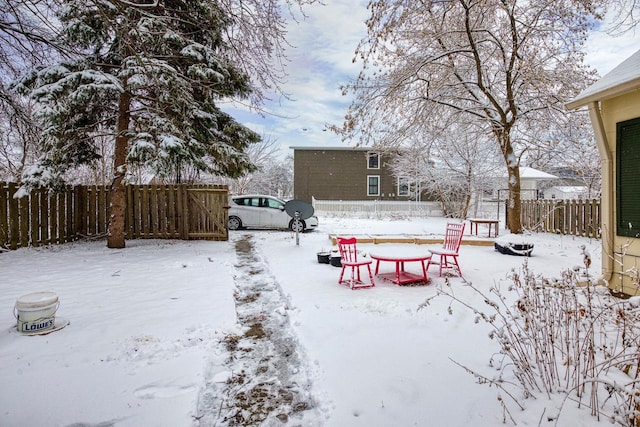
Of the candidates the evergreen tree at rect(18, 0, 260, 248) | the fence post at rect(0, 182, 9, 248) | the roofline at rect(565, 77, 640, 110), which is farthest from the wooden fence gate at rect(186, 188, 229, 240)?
the roofline at rect(565, 77, 640, 110)

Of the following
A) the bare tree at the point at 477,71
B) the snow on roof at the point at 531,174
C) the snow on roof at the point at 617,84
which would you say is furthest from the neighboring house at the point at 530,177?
the snow on roof at the point at 617,84

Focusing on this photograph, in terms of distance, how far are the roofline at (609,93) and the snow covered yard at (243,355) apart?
3.12 meters

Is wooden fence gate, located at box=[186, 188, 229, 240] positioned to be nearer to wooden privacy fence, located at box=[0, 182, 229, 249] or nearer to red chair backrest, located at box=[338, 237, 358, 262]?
wooden privacy fence, located at box=[0, 182, 229, 249]

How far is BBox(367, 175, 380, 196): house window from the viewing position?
2528 cm

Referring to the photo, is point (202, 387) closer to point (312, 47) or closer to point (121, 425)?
point (121, 425)

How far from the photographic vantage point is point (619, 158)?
4.93 metres

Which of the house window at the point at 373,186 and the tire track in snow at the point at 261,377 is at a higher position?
the house window at the point at 373,186

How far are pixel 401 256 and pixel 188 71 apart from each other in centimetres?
639

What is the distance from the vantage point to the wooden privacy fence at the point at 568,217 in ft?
36.2

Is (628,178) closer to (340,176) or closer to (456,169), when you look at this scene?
(456,169)

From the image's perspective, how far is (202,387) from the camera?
8.92 ft

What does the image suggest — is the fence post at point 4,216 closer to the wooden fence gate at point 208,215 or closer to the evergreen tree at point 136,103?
the evergreen tree at point 136,103

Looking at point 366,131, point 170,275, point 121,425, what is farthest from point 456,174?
point 121,425

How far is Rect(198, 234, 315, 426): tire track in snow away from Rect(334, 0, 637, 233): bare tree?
254 inches
